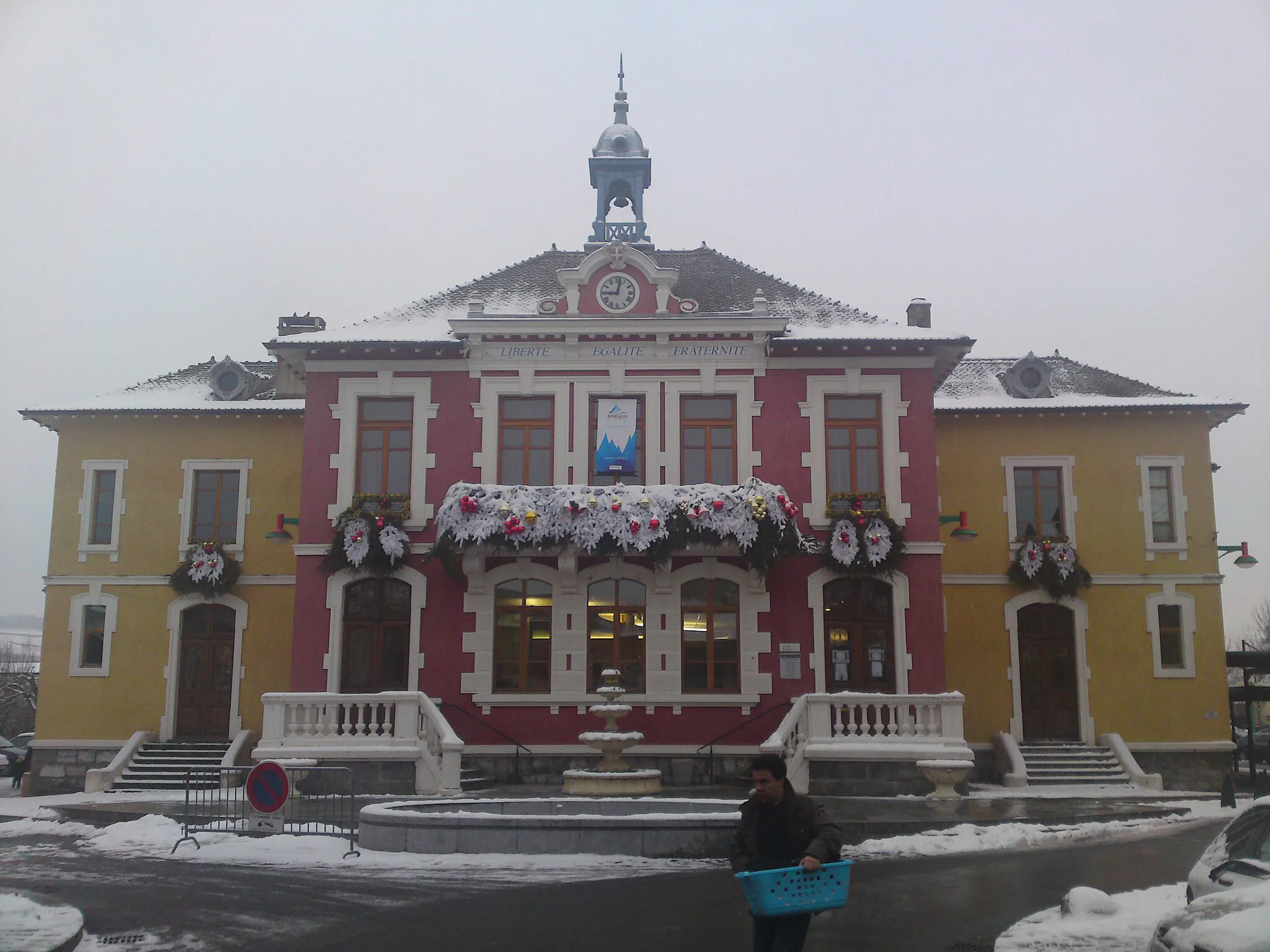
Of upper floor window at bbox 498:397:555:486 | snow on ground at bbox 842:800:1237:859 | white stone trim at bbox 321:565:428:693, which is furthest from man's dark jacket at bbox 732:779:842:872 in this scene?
upper floor window at bbox 498:397:555:486

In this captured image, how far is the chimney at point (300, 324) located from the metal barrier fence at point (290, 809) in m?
11.5

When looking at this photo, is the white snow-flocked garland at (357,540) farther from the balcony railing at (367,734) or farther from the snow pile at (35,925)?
the snow pile at (35,925)

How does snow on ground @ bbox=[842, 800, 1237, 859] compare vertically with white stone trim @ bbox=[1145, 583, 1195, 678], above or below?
below

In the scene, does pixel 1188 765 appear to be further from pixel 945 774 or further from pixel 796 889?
pixel 796 889

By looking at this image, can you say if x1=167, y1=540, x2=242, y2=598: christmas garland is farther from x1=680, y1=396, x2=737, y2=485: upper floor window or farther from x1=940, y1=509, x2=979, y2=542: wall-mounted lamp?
x1=940, y1=509, x2=979, y2=542: wall-mounted lamp

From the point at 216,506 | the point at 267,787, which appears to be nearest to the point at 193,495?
the point at 216,506

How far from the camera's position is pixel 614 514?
70.9ft

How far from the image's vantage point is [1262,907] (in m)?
6.18

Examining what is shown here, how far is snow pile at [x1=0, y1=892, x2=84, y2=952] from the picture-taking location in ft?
30.6

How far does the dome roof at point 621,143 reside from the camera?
31.2m

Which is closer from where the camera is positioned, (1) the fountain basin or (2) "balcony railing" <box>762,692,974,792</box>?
(1) the fountain basin

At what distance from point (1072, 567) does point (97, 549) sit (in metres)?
21.0

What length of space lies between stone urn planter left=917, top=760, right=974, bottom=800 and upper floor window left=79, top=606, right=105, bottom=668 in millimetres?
17748

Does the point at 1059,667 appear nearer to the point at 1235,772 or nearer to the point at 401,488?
the point at 1235,772
